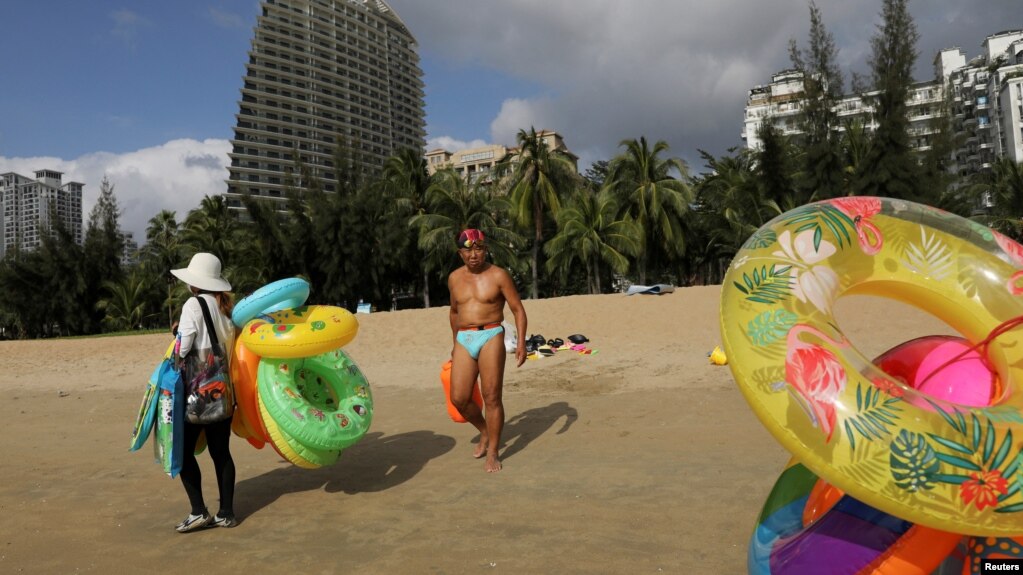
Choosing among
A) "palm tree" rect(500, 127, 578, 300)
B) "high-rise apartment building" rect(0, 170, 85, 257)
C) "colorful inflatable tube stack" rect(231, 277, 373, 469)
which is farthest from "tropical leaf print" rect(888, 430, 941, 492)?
"high-rise apartment building" rect(0, 170, 85, 257)

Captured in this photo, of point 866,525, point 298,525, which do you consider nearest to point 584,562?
point 866,525

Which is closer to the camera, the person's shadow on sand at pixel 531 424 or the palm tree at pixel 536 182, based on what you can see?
the person's shadow on sand at pixel 531 424

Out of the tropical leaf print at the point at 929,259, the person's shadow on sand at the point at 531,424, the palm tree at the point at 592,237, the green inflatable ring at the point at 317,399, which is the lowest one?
the person's shadow on sand at the point at 531,424

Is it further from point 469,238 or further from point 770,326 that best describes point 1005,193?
point 770,326

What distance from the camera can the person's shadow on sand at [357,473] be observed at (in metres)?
5.10

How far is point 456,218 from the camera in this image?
34781 mm

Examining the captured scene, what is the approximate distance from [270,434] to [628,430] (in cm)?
356

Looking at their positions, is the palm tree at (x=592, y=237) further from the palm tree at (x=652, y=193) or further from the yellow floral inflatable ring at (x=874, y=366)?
the yellow floral inflatable ring at (x=874, y=366)

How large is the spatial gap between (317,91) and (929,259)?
376ft

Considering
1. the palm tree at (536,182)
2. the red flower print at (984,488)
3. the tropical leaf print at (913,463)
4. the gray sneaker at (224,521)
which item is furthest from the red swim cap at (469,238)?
the palm tree at (536,182)

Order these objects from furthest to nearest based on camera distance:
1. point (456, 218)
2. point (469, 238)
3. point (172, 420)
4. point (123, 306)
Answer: point (456, 218) → point (123, 306) → point (469, 238) → point (172, 420)

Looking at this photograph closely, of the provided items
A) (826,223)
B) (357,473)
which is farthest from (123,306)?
(826,223)

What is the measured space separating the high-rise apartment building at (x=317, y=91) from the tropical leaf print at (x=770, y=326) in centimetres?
8823

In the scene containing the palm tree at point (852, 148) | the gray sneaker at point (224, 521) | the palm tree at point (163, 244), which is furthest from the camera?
the palm tree at point (163, 244)
